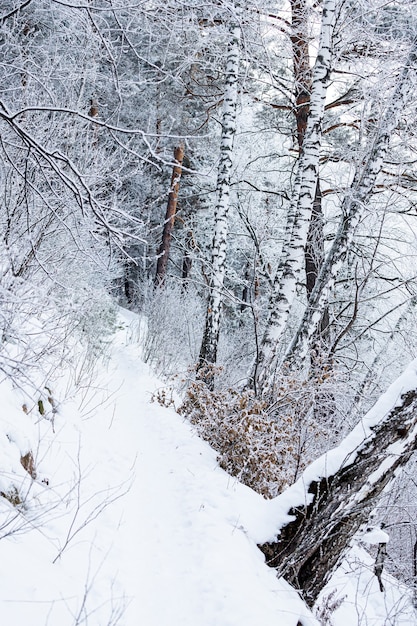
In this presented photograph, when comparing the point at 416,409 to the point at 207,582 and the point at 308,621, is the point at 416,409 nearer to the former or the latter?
the point at 308,621

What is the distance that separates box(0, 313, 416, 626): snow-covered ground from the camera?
6.96 ft

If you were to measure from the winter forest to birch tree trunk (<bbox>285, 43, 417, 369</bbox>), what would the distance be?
0.03 metres

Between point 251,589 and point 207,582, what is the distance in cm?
31

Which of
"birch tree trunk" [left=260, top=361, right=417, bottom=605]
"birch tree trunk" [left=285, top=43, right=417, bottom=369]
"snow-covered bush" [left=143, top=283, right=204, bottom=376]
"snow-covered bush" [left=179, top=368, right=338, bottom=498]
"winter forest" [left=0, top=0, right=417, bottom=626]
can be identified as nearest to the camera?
→ "winter forest" [left=0, top=0, right=417, bottom=626]

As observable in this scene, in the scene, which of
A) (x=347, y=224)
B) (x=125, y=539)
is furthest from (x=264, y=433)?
(x=347, y=224)

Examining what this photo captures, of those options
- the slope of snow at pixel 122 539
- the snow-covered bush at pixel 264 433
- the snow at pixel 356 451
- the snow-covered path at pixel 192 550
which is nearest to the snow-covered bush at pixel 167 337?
the snow-covered bush at pixel 264 433

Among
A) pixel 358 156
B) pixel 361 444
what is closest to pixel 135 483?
pixel 361 444

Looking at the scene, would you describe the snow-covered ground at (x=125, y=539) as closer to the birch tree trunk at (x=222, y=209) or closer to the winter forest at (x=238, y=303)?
the winter forest at (x=238, y=303)

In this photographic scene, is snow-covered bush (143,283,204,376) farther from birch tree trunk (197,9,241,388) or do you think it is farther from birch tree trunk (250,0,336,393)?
birch tree trunk (250,0,336,393)

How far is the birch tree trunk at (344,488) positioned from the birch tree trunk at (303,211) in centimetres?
263

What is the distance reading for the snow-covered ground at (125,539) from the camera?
2.12 meters

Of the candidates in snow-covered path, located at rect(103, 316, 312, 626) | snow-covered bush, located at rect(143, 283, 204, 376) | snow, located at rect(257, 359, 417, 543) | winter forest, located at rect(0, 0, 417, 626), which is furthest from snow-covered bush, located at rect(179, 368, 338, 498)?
snow-covered bush, located at rect(143, 283, 204, 376)

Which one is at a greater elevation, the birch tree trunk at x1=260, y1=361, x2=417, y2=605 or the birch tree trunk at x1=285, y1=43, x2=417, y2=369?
the birch tree trunk at x1=285, y1=43, x2=417, y2=369

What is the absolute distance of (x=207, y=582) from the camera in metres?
2.81
